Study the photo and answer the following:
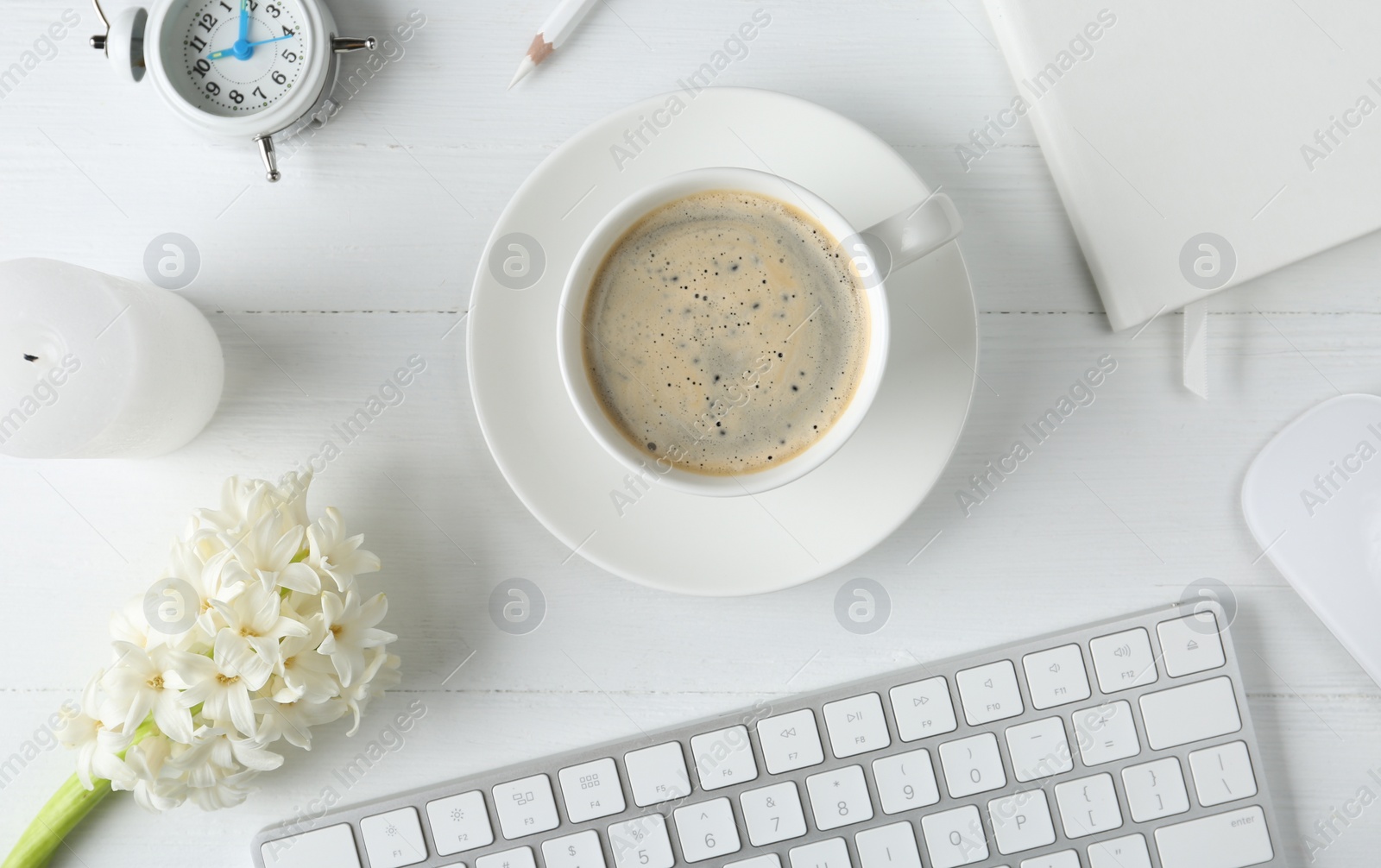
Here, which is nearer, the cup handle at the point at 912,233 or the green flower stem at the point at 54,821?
the cup handle at the point at 912,233

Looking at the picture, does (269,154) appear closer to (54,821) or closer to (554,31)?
(554,31)

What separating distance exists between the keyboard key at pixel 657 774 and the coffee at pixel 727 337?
28 cm

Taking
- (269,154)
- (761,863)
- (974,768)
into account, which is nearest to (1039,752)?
(974,768)

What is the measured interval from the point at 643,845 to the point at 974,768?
12.6 inches

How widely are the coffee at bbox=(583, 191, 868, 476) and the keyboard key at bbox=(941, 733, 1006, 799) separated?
331 mm

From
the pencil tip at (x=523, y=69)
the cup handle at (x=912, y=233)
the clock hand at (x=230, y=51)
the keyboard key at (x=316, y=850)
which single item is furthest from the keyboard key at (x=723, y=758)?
the clock hand at (x=230, y=51)

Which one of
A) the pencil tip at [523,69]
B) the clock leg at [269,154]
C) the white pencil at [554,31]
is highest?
the white pencil at [554,31]

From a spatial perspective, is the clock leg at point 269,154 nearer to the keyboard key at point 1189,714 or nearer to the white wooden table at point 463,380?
the white wooden table at point 463,380

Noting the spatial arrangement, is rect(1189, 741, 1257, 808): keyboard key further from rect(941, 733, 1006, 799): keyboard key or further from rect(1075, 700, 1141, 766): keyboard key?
rect(941, 733, 1006, 799): keyboard key

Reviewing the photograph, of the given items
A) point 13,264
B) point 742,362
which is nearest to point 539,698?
Result: point 742,362

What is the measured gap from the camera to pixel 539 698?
2.84ft

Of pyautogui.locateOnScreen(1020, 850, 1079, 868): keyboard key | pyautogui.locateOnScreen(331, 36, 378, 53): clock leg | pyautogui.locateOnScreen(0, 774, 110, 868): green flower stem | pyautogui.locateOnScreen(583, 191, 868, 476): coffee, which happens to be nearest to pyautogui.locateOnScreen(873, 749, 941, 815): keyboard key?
pyautogui.locateOnScreen(1020, 850, 1079, 868): keyboard key

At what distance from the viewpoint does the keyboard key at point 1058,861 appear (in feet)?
2.65

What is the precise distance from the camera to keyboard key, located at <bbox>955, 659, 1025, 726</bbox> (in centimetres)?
82
